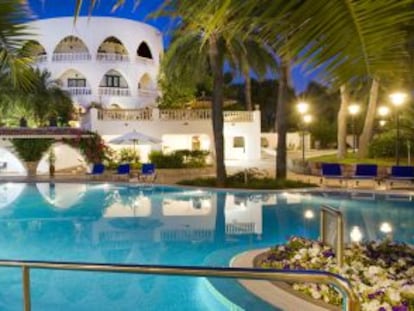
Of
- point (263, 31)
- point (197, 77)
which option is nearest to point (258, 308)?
point (263, 31)

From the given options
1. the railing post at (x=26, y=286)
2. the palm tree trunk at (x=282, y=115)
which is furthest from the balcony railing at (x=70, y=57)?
the railing post at (x=26, y=286)

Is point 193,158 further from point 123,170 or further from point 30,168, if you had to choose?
point 30,168

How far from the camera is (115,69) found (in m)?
41.2

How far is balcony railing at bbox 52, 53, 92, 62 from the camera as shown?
3978 cm

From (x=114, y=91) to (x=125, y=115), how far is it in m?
13.3

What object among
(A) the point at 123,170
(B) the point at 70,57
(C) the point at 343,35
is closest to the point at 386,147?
(A) the point at 123,170

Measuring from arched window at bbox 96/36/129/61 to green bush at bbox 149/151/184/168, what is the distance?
18170mm

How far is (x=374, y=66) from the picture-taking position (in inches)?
76.1

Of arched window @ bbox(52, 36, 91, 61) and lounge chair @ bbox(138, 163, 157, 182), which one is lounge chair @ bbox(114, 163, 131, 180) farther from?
arched window @ bbox(52, 36, 91, 61)

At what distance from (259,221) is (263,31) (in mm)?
11466

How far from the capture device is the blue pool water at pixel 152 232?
664cm

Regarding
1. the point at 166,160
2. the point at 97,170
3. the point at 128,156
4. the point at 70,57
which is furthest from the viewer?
the point at 70,57

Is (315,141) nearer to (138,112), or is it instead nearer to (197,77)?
(138,112)

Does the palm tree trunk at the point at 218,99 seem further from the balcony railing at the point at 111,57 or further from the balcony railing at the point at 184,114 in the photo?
the balcony railing at the point at 111,57
